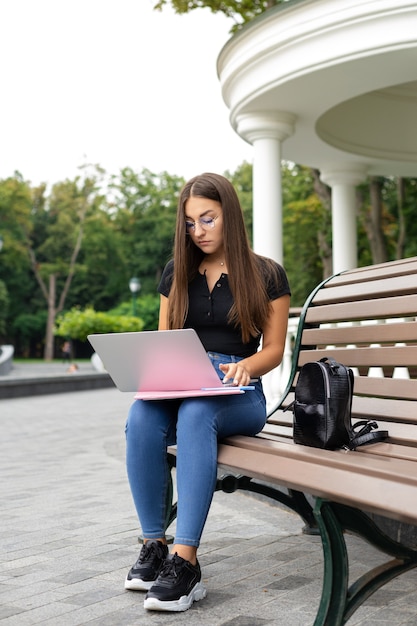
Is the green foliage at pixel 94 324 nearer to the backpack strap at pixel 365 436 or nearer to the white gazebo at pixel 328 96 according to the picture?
the white gazebo at pixel 328 96

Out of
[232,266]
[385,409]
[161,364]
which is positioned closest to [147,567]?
[161,364]

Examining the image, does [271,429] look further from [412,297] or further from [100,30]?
[100,30]

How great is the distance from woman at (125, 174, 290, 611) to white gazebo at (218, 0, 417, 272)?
486 centimetres

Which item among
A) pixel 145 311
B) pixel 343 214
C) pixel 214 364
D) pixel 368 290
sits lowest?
pixel 214 364

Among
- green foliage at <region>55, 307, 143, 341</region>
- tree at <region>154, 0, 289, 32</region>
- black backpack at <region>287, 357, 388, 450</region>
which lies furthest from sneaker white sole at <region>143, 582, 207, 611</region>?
green foliage at <region>55, 307, 143, 341</region>

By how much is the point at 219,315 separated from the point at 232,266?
201 mm

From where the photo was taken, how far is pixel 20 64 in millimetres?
51531

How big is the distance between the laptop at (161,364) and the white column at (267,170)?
6.38 m

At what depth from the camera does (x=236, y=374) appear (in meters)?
3.01

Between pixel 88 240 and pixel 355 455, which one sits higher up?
pixel 88 240

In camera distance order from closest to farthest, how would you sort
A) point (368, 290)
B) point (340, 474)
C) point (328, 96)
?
point (340, 474), point (368, 290), point (328, 96)

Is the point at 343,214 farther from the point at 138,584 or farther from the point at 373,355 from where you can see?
the point at 138,584

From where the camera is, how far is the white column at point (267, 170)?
366 inches

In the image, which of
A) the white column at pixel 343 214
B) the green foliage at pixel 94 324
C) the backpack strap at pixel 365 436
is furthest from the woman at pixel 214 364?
the green foliage at pixel 94 324
